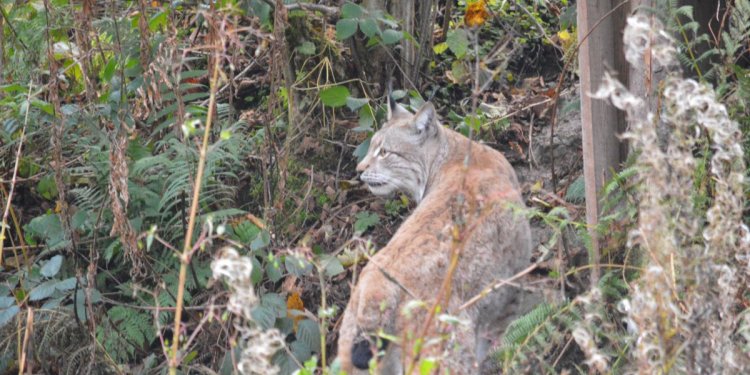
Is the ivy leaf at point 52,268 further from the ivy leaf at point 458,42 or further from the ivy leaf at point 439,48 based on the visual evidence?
the ivy leaf at point 439,48

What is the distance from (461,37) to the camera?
7.79 meters

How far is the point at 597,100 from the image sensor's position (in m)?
5.38

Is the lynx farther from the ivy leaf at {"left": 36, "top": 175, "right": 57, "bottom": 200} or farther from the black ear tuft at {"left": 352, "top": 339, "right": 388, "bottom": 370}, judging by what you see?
the ivy leaf at {"left": 36, "top": 175, "right": 57, "bottom": 200}

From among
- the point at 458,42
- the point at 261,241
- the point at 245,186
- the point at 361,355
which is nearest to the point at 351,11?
the point at 458,42

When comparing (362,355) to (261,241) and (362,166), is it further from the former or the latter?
(362,166)

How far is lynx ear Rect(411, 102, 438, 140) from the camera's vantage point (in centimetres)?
624

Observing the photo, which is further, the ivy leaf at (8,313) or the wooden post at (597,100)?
the ivy leaf at (8,313)

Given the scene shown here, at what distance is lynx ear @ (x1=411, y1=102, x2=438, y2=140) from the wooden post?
1071 millimetres

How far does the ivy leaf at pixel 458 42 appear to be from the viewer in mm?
7629

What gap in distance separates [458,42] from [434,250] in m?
3.29

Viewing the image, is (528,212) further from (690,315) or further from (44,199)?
(44,199)

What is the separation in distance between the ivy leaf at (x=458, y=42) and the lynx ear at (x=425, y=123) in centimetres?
148

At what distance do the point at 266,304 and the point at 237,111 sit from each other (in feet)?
9.68

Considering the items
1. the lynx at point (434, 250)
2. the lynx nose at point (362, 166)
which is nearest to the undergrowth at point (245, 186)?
the lynx at point (434, 250)
